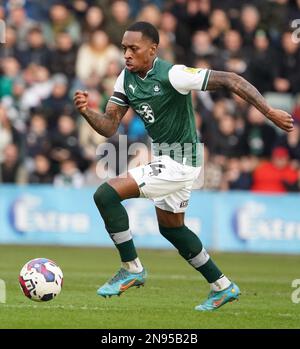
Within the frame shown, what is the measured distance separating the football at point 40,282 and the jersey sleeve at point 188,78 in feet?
7.65

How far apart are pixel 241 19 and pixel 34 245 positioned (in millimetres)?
6906

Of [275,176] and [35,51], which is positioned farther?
[35,51]

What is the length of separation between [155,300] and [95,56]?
36.6 feet

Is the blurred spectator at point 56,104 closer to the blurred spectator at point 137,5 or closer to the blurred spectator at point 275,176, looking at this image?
the blurred spectator at point 137,5

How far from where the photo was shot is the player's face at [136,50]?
1043cm

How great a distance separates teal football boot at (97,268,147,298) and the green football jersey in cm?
132

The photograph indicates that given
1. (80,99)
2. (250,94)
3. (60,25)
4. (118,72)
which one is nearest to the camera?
(250,94)

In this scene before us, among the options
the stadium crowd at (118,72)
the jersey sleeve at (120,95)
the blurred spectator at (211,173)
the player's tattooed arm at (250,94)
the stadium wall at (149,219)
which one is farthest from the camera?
the stadium crowd at (118,72)

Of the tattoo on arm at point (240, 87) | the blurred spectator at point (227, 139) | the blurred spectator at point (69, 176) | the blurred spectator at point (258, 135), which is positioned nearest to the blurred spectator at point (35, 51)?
the blurred spectator at point (69, 176)

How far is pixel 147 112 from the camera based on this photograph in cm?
1061

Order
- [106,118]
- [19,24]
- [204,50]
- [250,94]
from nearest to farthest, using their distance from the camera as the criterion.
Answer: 1. [250,94]
2. [106,118]
3. [204,50]
4. [19,24]

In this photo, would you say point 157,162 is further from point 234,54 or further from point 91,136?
point 234,54

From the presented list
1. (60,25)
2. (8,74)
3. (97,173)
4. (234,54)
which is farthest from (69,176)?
(234,54)

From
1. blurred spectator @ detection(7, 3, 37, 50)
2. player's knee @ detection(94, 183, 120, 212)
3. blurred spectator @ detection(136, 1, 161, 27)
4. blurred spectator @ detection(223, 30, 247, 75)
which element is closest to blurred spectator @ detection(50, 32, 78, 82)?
blurred spectator @ detection(7, 3, 37, 50)
